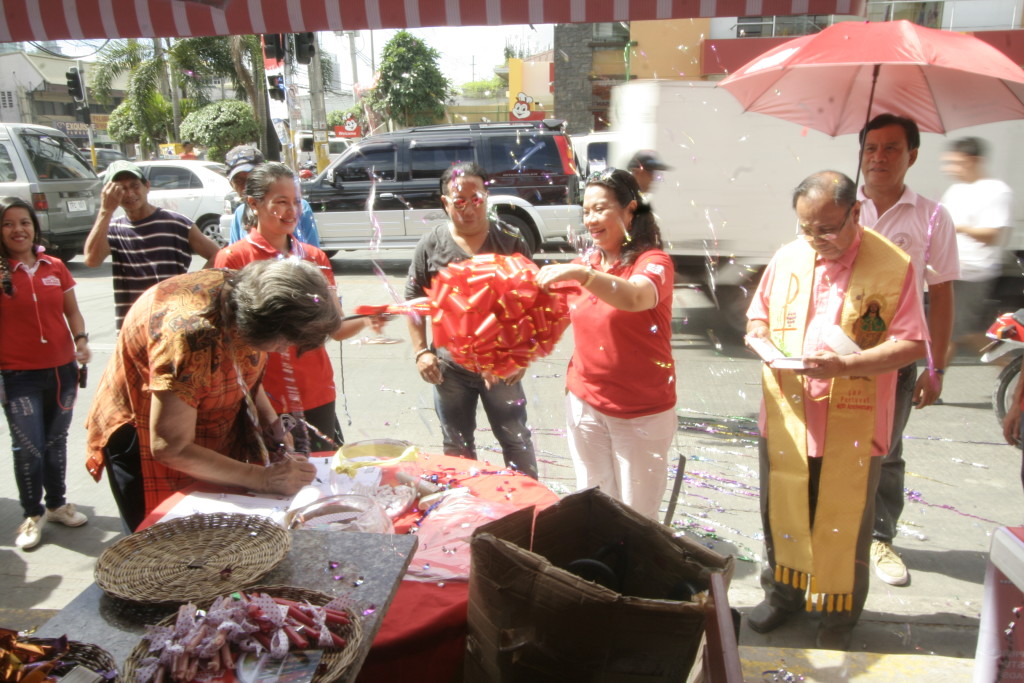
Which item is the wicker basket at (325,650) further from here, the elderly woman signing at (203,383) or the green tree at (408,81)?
the green tree at (408,81)

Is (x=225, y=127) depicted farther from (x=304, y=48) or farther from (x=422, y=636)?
(x=422, y=636)

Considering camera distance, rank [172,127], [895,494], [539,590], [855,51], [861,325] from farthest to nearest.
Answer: [172,127], [895,494], [855,51], [861,325], [539,590]

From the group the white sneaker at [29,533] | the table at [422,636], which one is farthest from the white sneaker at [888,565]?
the white sneaker at [29,533]

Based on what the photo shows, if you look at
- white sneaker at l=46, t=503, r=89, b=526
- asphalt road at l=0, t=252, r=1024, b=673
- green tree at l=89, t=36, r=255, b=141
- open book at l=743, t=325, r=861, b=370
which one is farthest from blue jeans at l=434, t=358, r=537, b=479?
green tree at l=89, t=36, r=255, b=141

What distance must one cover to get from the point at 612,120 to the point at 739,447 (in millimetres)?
4115

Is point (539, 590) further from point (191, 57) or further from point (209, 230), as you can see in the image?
point (191, 57)

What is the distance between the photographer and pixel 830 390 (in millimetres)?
2689

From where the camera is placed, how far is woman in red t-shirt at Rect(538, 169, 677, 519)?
8.87 feet

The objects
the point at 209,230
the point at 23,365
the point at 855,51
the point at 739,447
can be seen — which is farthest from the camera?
Result: the point at 209,230

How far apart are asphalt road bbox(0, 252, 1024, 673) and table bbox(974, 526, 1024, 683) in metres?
1.03

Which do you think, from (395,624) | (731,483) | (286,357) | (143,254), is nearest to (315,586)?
→ (395,624)

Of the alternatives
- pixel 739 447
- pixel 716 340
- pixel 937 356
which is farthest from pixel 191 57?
pixel 937 356

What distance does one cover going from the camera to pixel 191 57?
21.0 meters

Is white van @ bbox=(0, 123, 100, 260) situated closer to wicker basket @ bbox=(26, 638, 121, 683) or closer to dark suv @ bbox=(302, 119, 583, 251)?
dark suv @ bbox=(302, 119, 583, 251)
